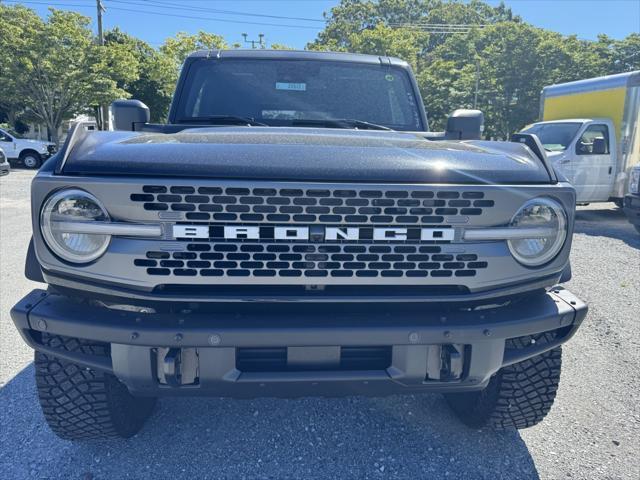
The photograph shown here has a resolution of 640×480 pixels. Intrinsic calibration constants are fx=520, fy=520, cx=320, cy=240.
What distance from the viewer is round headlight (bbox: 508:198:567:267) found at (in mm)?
2010

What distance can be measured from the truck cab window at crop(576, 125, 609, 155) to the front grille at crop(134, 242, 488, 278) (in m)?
9.27

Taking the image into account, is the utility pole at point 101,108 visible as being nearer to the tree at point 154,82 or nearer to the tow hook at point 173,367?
the tree at point 154,82

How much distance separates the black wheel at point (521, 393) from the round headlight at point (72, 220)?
183 centimetres

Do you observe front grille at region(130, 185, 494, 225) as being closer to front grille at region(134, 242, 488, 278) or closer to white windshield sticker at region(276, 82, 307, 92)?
front grille at region(134, 242, 488, 278)

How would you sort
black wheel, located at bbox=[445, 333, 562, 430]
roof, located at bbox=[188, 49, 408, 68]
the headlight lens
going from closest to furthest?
black wheel, located at bbox=[445, 333, 562, 430], roof, located at bbox=[188, 49, 408, 68], the headlight lens

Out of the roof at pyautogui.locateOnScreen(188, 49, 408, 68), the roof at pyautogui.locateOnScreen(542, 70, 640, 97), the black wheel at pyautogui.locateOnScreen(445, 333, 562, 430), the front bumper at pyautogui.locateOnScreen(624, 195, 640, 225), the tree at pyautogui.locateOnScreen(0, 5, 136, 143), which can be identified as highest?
the tree at pyautogui.locateOnScreen(0, 5, 136, 143)

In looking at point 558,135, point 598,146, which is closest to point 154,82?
point 558,135

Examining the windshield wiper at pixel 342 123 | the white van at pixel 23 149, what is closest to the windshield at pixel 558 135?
the windshield wiper at pixel 342 123

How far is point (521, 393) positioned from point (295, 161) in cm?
155

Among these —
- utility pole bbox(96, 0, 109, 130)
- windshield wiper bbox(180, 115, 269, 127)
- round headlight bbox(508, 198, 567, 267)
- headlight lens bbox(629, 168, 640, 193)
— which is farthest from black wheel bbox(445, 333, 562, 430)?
utility pole bbox(96, 0, 109, 130)

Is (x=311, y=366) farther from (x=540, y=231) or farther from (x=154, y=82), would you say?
(x=154, y=82)

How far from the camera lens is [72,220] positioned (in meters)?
1.85

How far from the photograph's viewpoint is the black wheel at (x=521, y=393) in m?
2.42

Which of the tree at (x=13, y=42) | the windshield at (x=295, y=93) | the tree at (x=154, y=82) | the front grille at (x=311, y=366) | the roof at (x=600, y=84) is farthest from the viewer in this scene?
the tree at (x=154, y=82)
